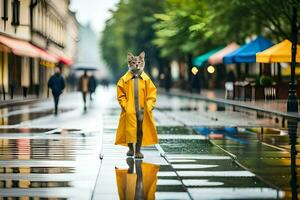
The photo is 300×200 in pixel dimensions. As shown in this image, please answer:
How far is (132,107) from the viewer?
13.8 metres

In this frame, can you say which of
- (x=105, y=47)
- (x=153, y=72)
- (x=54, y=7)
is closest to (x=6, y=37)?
(x=54, y=7)

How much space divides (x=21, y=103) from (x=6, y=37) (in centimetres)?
855

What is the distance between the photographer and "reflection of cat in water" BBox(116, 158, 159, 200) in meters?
9.40

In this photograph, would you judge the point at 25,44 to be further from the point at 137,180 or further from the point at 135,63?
the point at 137,180

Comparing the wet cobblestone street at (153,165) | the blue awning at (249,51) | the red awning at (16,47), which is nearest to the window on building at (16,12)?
the red awning at (16,47)

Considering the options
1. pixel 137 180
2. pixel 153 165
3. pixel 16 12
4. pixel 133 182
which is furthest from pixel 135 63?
pixel 16 12

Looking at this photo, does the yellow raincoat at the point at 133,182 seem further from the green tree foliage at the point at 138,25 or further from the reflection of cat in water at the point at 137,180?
the green tree foliage at the point at 138,25

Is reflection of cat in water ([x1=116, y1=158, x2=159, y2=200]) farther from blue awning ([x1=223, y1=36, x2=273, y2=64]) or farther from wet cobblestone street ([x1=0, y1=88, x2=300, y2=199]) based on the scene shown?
blue awning ([x1=223, y1=36, x2=273, y2=64])

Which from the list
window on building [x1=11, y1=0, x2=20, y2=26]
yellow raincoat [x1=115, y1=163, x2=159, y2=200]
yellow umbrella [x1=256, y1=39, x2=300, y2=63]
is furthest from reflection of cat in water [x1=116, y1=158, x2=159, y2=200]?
window on building [x1=11, y1=0, x2=20, y2=26]

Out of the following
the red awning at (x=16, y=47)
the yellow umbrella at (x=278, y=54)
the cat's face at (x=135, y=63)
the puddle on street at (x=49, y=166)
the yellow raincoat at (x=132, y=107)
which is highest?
the red awning at (x=16, y=47)

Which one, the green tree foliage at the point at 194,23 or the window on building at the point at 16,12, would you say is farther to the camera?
the window on building at the point at 16,12

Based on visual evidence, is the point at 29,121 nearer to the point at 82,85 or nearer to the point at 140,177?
the point at 82,85

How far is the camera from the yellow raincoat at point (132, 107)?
45.0 feet

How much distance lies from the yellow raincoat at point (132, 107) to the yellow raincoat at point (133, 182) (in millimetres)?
1164
